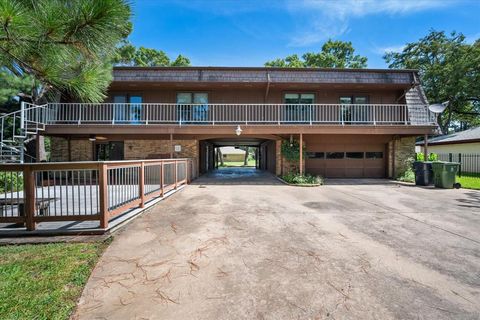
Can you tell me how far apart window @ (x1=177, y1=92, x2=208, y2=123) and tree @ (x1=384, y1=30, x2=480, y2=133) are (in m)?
27.1

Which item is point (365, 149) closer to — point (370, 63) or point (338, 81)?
point (338, 81)

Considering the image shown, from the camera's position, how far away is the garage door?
45.6 ft

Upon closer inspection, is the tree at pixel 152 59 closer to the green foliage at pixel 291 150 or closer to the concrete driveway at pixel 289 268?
the green foliage at pixel 291 150

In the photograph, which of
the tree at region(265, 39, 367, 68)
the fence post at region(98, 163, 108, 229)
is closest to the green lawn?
the fence post at region(98, 163, 108, 229)

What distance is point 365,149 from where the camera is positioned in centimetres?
1389

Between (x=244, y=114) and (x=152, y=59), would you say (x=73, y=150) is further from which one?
(x=152, y=59)

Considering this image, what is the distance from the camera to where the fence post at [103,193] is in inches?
159

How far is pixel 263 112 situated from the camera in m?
13.6

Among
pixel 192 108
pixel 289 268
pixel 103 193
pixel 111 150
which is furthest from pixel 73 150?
pixel 289 268

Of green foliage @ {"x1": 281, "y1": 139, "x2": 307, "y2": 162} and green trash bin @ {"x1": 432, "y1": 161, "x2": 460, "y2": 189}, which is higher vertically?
green foliage @ {"x1": 281, "y1": 139, "x2": 307, "y2": 162}

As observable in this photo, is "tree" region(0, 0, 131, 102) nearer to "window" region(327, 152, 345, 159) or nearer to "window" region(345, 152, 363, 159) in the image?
"window" region(327, 152, 345, 159)

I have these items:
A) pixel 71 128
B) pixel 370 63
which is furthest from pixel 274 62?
pixel 71 128

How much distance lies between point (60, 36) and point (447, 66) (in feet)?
113

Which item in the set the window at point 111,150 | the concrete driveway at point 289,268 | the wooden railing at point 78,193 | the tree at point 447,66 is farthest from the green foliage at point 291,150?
the tree at point 447,66
